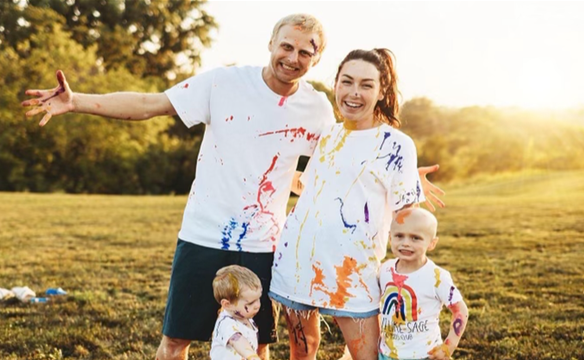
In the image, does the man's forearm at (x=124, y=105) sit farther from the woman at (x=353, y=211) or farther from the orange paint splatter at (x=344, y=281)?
the orange paint splatter at (x=344, y=281)

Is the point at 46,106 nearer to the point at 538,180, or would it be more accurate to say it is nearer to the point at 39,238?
the point at 39,238

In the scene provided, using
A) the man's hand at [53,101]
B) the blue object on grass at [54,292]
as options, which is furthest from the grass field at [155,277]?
the man's hand at [53,101]

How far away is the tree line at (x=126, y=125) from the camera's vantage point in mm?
24266

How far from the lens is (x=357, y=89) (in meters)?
2.88

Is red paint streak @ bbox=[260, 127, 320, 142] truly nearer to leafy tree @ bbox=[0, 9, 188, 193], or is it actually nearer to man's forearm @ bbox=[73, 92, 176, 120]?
man's forearm @ bbox=[73, 92, 176, 120]

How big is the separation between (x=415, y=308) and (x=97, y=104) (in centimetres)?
159

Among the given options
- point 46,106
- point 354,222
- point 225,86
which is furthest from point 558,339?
point 46,106

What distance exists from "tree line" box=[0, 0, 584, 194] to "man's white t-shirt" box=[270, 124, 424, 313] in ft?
53.9

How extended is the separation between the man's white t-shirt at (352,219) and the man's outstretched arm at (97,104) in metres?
0.82

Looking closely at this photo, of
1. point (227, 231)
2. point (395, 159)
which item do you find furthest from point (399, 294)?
point (227, 231)

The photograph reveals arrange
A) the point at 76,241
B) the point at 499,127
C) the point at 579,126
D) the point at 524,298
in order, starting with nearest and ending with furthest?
1. the point at 524,298
2. the point at 76,241
3. the point at 579,126
4. the point at 499,127

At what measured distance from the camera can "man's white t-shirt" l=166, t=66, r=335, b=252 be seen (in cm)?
307

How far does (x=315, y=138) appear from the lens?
317 cm

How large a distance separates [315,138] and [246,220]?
49 cm
